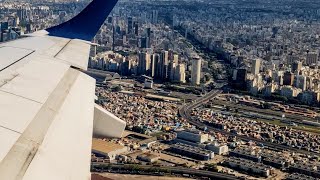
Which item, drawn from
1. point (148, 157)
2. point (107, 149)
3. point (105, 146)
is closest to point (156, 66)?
point (105, 146)

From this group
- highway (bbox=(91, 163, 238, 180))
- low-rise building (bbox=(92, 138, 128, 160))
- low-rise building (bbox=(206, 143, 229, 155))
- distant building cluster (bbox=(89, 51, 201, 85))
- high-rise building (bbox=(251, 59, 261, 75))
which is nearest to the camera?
highway (bbox=(91, 163, 238, 180))

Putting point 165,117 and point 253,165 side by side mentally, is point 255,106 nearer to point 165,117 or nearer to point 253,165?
point 165,117

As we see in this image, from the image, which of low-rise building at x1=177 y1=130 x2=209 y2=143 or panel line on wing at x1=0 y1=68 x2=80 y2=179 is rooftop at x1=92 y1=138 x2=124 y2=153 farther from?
panel line on wing at x1=0 y1=68 x2=80 y2=179

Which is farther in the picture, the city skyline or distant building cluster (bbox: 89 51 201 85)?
distant building cluster (bbox: 89 51 201 85)

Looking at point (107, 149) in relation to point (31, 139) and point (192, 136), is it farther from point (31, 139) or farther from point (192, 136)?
point (31, 139)

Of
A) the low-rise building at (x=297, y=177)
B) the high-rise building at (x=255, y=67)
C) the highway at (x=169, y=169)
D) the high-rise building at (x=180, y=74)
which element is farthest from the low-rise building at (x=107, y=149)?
the high-rise building at (x=255, y=67)

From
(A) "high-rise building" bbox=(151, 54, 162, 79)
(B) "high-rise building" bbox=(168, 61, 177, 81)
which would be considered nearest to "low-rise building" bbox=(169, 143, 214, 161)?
(B) "high-rise building" bbox=(168, 61, 177, 81)

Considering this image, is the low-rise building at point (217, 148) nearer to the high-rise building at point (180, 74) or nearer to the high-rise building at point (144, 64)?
the high-rise building at point (180, 74)
